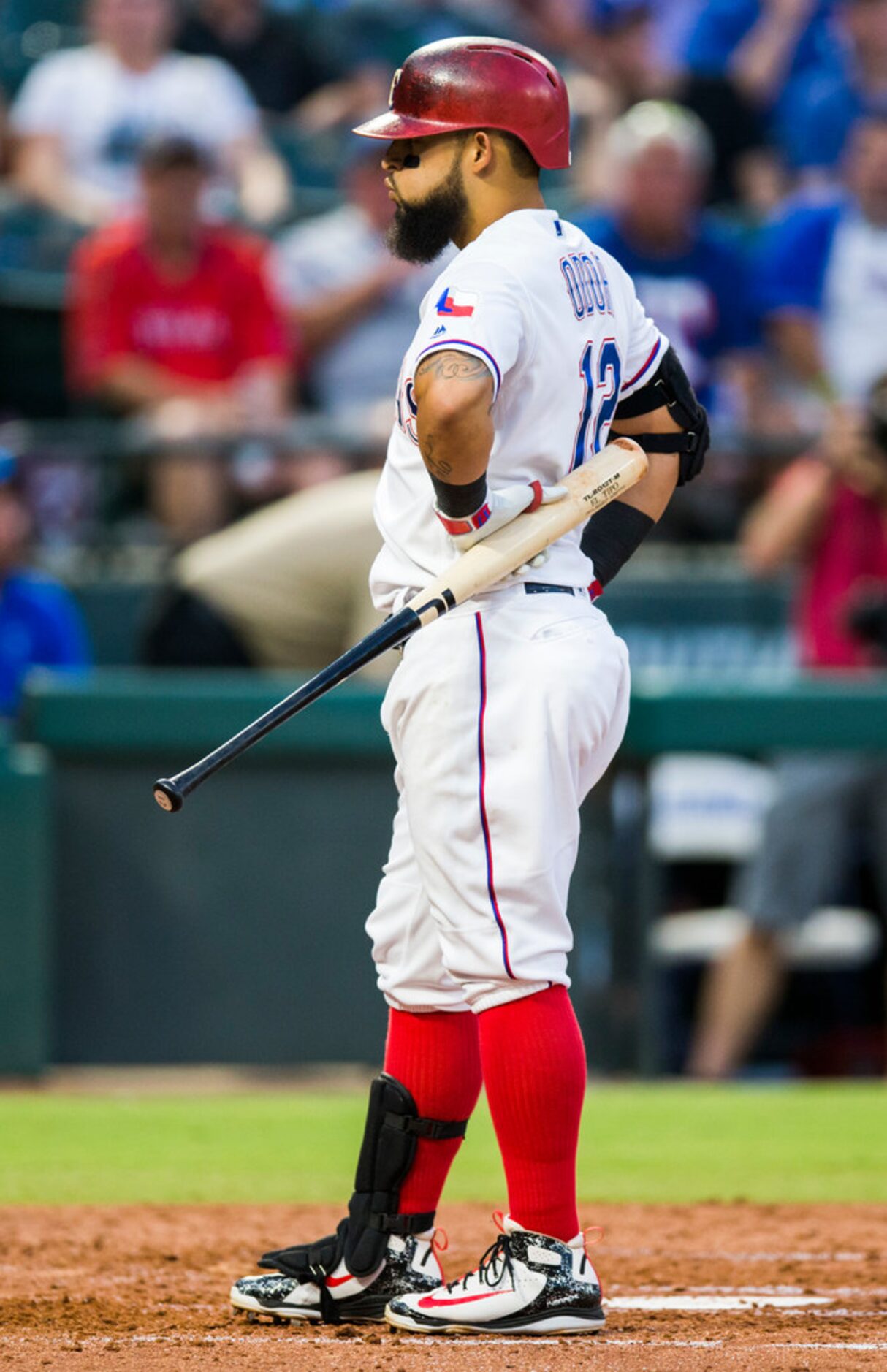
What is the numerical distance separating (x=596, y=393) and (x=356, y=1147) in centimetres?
277

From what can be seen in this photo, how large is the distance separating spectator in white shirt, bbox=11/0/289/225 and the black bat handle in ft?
22.4

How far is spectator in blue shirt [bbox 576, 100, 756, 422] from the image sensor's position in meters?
8.28

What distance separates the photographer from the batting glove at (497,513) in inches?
119

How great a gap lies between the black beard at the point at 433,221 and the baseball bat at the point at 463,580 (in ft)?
1.42

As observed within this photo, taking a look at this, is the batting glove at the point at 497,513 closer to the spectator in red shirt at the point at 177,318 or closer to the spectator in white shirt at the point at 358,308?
the spectator in red shirt at the point at 177,318

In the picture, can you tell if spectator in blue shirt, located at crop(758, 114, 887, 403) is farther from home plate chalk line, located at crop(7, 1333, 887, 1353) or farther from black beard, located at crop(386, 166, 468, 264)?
home plate chalk line, located at crop(7, 1333, 887, 1353)

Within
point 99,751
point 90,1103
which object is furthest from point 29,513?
point 90,1103

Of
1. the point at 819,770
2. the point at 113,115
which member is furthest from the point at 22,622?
the point at 113,115

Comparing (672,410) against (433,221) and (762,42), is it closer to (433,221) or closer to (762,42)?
(433,221)

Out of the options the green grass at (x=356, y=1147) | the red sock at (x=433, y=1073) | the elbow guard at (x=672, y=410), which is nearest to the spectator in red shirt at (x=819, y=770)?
the green grass at (x=356, y=1147)

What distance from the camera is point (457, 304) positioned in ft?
9.71

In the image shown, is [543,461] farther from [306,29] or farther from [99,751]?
[306,29]

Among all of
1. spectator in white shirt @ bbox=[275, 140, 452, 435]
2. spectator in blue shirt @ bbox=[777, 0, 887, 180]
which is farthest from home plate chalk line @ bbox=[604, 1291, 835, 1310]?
spectator in blue shirt @ bbox=[777, 0, 887, 180]

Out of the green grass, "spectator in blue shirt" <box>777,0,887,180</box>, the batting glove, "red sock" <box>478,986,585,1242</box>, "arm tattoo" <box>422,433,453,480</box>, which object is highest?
"spectator in blue shirt" <box>777,0,887,180</box>
